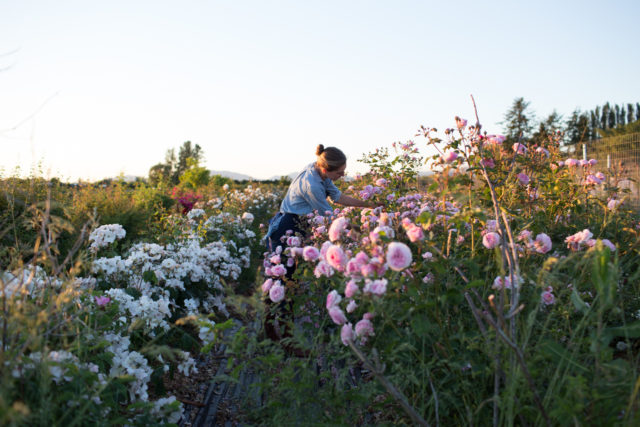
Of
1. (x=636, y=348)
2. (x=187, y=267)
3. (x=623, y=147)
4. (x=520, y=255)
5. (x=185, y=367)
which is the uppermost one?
(x=623, y=147)

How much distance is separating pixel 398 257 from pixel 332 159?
2.07 m

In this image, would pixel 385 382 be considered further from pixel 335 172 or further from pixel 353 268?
pixel 335 172

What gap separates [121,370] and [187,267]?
1.45 m

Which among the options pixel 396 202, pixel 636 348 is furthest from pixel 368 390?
pixel 396 202

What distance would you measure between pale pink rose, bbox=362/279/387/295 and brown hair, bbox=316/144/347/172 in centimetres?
205

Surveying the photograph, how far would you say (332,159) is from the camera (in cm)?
342

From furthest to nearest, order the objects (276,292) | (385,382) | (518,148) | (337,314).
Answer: (518,148) → (276,292) → (337,314) → (385,382)

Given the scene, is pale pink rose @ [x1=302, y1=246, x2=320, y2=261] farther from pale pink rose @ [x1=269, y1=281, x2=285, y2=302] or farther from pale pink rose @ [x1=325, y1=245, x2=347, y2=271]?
pale pink rose @ [x1=325, y1=245, x2=347, y2=271]

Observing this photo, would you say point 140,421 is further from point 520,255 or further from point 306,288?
point 520,255

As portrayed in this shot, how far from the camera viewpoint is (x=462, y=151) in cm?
241

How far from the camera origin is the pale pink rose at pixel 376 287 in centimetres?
143

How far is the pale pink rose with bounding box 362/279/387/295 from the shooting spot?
4.68 ft

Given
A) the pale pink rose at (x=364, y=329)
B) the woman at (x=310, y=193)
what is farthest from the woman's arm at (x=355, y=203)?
the pale pink rose at (x=364, y=329)

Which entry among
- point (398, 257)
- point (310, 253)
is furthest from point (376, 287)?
point (310, 253)
